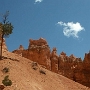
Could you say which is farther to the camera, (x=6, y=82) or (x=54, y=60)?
(x=54, y=60)

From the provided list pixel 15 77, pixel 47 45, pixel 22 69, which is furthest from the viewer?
pixel 47 45

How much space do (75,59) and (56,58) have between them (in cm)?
671

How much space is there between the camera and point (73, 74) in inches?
3041

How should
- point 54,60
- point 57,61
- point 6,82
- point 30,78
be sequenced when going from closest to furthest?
1. point 6,82
2. point 30,78
3. point 54,60
4. point 57,61

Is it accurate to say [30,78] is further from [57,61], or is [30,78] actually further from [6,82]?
[57,61]

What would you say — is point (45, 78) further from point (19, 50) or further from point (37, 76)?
point (19, 50)

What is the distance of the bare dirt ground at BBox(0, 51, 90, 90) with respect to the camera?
138 ft

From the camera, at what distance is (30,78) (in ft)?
151

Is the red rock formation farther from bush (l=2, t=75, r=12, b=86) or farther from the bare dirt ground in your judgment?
bush (l=2, t=75, r=12, b=86)

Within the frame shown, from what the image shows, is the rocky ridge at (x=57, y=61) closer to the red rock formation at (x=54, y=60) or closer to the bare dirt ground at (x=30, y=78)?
the red rock formation at (x=54, y=60)

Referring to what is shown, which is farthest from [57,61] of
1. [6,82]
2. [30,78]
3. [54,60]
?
[6,82]

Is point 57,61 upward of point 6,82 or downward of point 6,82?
upward

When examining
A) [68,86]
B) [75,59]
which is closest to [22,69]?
[68,86]

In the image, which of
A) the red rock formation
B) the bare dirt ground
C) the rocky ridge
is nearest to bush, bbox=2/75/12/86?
the bare dirt ground
